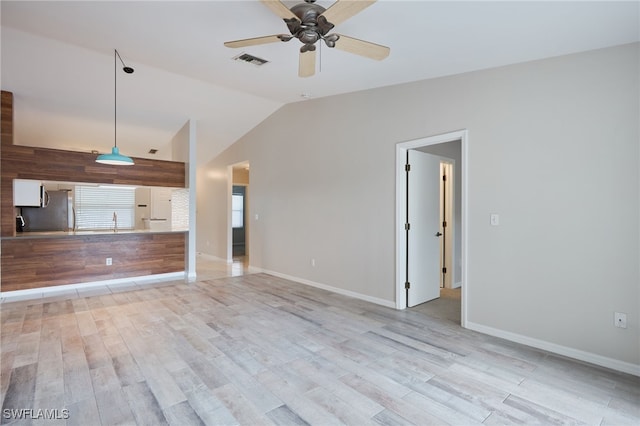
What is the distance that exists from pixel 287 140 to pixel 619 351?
5241 mm

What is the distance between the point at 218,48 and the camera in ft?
11.2

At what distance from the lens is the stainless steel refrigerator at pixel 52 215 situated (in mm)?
5996

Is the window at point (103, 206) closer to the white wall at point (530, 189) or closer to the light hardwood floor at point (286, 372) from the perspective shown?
the light hardwood floor at point (286, 372)

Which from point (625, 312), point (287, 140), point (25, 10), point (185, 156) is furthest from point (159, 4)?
point (625, 312)

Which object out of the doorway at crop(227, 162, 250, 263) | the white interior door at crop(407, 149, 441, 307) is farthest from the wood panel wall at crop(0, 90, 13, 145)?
the white interior door at crop(407, 149, 441, 307)

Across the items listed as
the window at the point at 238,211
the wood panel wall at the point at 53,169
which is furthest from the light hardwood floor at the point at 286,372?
the window at the point at 238,211

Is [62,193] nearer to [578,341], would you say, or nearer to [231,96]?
[231,96]

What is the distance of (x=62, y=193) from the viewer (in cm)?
643

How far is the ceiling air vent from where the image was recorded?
11.7 ft

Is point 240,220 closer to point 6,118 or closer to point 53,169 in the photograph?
point 53,169

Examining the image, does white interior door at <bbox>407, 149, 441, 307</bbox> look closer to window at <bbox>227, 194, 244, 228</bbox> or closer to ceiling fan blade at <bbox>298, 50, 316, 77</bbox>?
ceiling fan blade at <bbox>298, 50, 316, 77</bbox>

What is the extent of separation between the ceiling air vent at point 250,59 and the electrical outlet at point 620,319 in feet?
13.6

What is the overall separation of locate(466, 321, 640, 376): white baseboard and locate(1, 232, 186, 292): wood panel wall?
5.36m

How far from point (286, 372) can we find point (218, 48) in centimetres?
326
